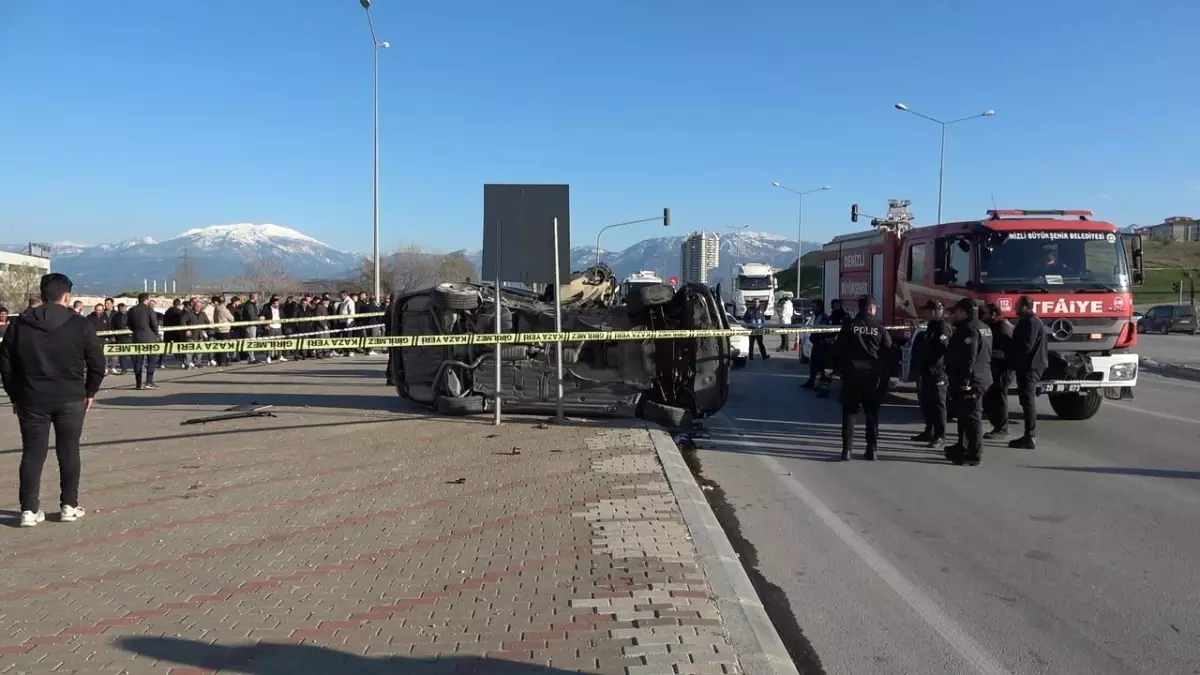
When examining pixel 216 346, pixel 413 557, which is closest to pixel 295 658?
pixel 413 557

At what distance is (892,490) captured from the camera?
8070 mm

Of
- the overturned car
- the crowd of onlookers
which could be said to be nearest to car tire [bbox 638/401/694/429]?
the overturned car

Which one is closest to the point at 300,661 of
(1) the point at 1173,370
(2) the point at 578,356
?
(2) the point at 578,356

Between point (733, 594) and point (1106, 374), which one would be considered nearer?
point (733, 594)

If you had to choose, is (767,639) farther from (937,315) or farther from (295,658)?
(937,315)

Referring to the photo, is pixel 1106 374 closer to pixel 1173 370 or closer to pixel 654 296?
pixel 654 296

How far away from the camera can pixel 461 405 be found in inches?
433

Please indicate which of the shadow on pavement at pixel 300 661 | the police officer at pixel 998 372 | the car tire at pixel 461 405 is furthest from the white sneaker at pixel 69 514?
the police officer at pixel 998 372

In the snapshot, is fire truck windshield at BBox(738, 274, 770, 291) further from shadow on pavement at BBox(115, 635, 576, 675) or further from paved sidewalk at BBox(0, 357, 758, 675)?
shadow on pavement at BBox(115, 635, 576, 675)

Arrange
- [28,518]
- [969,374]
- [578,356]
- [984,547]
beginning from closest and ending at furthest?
[28,518]
[984,547]
[969,374]
[578,356]

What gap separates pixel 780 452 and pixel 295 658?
22.6 ft

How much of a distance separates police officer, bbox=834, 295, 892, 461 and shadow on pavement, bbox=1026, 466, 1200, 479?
1788 millimetres

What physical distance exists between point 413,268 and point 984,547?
210 feet

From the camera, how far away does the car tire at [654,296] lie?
10578 mm
